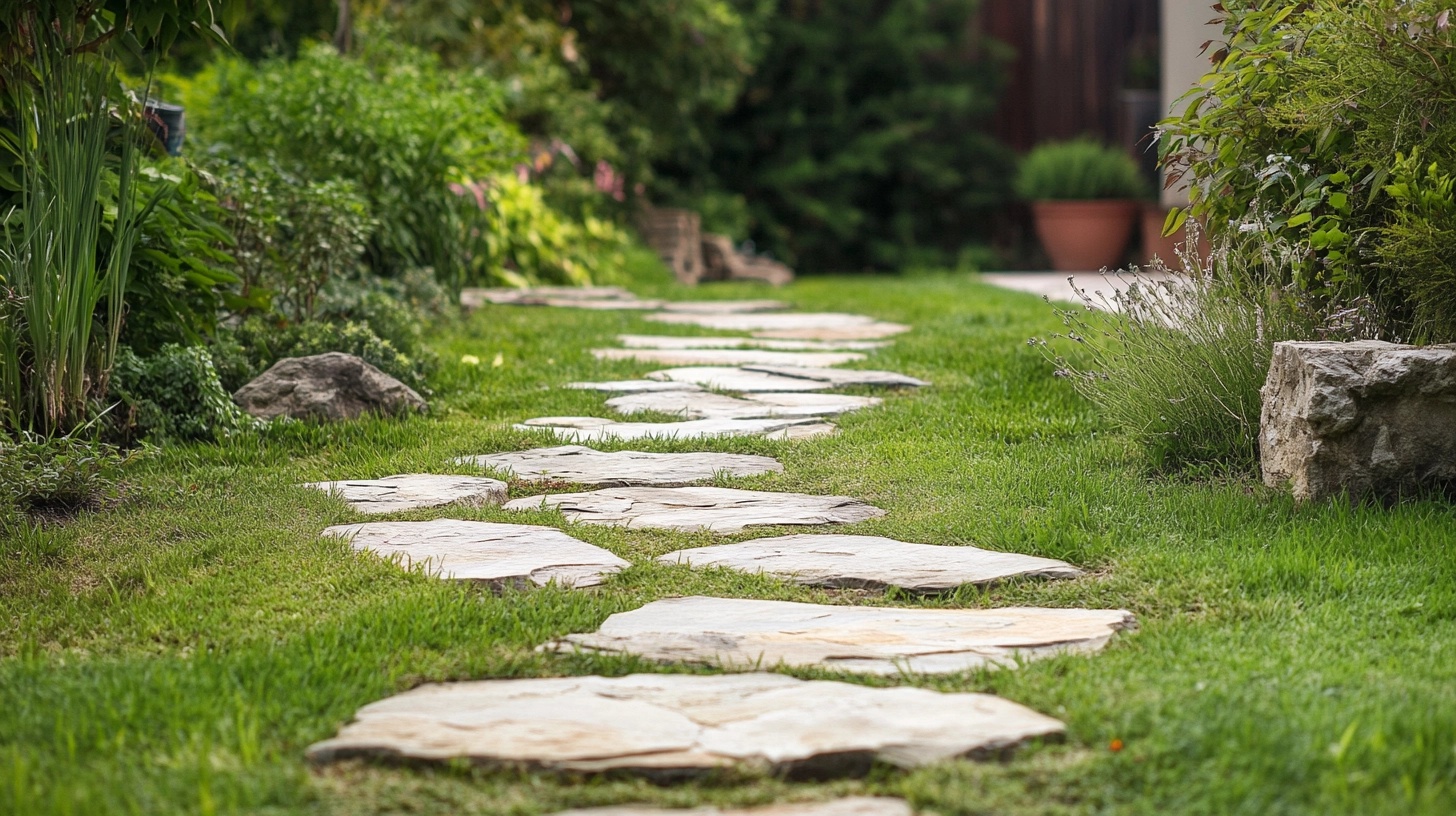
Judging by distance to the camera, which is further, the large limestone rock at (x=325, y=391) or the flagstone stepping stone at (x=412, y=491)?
the large limestone rock at (x=325, y=391)

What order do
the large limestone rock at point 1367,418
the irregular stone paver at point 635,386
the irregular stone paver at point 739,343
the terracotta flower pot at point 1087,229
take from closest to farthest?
the large limestone rock at point 1367,418 → the irregular stone paver at point 635,386 → the irregular stone paver at point 739,343 → the terracotta flower pot at point 1087,229

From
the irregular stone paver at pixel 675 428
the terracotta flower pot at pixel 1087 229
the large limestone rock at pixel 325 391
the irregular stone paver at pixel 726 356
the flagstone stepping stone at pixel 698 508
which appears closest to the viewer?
the flagstone stepping stone at pixel 698 508

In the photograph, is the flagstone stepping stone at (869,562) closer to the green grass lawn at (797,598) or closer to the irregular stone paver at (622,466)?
the green grass lawn at (797,598)

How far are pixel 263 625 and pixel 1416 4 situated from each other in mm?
2681

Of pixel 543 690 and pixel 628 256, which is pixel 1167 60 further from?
pixel 543 690

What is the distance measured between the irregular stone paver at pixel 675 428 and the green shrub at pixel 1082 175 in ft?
23.8

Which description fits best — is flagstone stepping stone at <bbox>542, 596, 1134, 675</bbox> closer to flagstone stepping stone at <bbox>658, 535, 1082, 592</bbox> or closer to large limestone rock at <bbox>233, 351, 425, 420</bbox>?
flagstone stepping stone at <bbox>658, 535, 1082, 592</bbox>

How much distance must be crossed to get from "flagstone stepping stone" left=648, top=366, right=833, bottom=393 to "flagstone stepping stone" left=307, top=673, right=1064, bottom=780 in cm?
257

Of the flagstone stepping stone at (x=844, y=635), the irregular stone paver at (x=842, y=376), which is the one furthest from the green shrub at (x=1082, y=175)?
the flagstone stepping stone at (x=844, y=635)

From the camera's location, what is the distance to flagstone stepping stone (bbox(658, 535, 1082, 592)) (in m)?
2.55

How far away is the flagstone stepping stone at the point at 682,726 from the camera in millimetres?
1747

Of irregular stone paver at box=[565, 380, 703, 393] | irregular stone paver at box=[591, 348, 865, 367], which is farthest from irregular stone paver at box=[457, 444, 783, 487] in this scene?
irregular stone paver at box=[591, 348, 865, 367]

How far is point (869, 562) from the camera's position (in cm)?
264

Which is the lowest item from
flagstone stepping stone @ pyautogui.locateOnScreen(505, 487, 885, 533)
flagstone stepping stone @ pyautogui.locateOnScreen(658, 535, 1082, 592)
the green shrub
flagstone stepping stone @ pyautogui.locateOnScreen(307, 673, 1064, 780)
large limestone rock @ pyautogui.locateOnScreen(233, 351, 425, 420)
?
flagstone stepping stone @ pyautogui.locateOnScreen(658, 535, 1082, 592)
